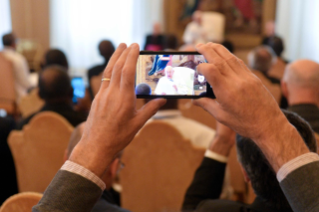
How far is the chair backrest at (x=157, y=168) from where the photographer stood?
1860 millimetres

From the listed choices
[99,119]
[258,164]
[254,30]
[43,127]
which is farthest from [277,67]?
[99,119]

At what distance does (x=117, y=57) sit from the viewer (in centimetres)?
82

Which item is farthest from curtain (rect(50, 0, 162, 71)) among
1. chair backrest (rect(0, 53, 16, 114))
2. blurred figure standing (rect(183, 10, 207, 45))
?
chair backrest (rect(0, 53, 16, 114))

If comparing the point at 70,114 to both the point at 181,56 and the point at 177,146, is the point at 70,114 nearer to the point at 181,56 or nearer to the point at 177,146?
the point at 177,146

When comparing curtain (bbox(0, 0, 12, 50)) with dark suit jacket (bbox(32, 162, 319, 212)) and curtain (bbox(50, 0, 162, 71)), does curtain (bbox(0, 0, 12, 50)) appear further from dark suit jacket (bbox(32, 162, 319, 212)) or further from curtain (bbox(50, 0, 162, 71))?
dark suit jacket (bbox(32, 162, 319, 212))

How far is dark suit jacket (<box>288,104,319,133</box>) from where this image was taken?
2.04 m

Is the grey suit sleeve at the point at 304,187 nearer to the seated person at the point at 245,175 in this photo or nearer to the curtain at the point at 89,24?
the seated person at the point at 245,175

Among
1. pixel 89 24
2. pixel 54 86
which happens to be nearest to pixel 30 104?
pixel 54 86

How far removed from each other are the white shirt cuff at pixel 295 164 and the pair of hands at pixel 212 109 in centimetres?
7

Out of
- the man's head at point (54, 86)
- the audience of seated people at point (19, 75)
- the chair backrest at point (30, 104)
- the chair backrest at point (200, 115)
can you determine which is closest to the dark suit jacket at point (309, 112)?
the chair backrest at point (200, 115)

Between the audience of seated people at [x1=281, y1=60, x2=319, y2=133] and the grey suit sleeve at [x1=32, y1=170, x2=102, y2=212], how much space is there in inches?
67.2

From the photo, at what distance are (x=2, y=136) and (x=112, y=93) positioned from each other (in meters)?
1.97

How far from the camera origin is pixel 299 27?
7258mm

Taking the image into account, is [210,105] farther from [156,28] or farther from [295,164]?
[156,28]
